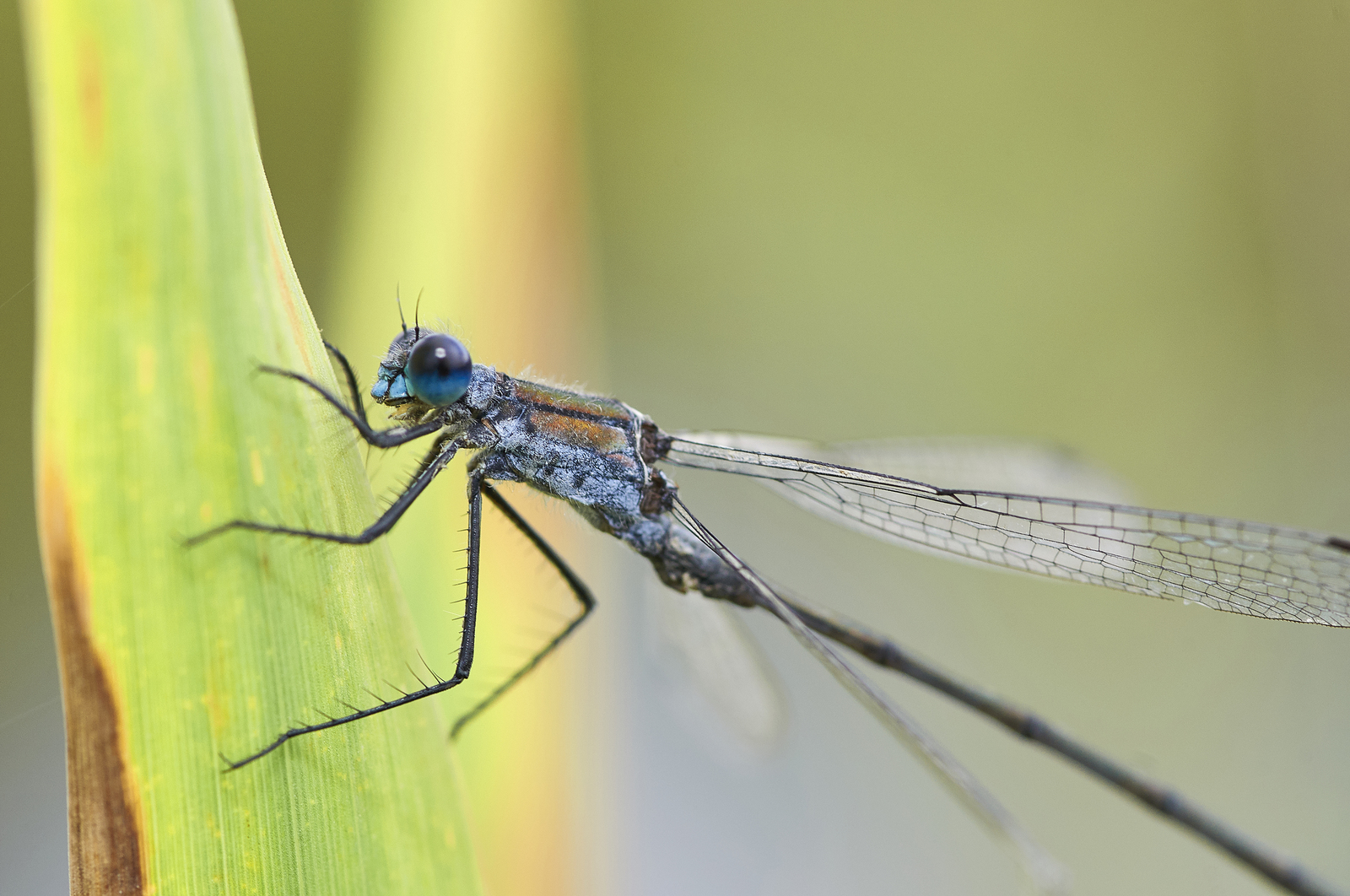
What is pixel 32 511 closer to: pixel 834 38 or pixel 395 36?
pixel 395 36

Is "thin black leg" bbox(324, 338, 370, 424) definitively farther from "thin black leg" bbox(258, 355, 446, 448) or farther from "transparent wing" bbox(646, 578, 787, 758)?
"transparent wing" bbox(646, 578, 787, 758)

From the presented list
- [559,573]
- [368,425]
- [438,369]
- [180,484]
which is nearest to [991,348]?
[559,573]

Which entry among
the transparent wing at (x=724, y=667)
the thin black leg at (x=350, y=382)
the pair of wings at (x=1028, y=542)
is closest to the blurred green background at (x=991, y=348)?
the transparent wing at (x=724, y=667)

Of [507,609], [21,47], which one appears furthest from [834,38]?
[21,47]

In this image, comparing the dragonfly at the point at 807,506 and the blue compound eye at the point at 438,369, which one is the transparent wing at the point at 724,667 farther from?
the blue compound eye at the point at 438,369

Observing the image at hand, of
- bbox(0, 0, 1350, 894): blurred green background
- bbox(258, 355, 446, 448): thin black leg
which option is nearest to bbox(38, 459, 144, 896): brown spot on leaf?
bbox(258, 355, 446, 448): thin black leg
